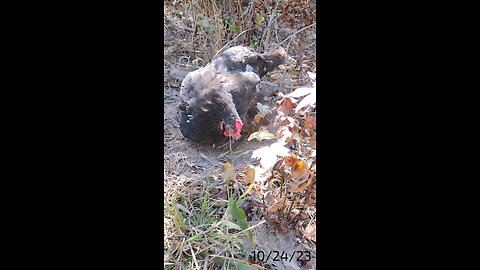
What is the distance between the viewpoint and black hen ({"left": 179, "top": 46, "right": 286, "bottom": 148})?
7.16 ft

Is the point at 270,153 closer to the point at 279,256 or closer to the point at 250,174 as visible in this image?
the point at 250,174

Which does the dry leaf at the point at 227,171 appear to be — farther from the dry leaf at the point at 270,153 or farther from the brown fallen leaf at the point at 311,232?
the brown fallen leaf at the point at 311,232

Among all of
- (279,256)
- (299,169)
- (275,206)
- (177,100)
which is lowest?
(279,256)

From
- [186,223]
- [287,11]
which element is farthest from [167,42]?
[186,223]

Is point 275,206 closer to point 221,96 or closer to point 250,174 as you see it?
point 250,174

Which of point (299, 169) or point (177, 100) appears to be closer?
point (299, 169)

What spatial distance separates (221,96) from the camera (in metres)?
2.18

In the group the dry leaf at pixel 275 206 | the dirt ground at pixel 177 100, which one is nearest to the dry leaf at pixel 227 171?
the dirt ground at pixel 177 100

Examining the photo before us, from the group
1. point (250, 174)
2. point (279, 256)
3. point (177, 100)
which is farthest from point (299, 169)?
point (177, 100)

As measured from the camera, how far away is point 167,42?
7.25 ft

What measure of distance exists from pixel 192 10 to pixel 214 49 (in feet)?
0.45

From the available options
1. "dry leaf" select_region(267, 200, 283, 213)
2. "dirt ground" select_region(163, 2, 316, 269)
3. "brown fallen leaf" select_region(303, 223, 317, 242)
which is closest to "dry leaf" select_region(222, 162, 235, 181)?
"dirt ground" select_region(163, 2, 316, 269)

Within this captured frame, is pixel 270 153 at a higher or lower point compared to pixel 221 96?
lower

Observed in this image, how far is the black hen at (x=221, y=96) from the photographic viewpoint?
7.16ft
